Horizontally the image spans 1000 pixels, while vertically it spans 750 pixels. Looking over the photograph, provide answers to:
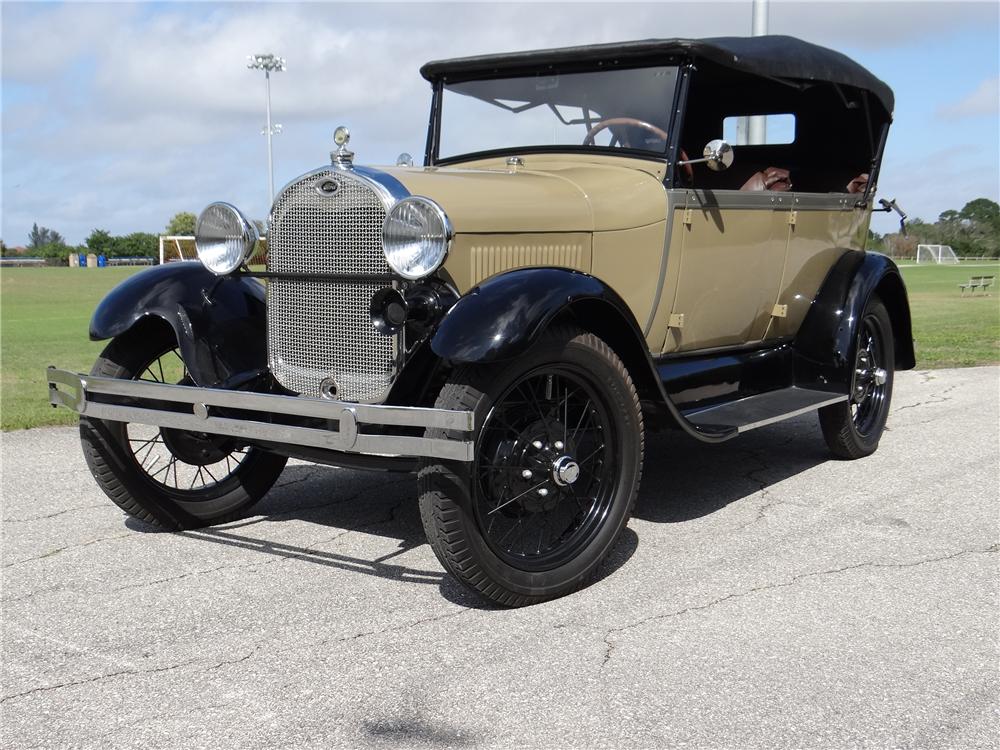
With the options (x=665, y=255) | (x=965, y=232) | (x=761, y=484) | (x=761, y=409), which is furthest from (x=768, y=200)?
(x=965, y=232)

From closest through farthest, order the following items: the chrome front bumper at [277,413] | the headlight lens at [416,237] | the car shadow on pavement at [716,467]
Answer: the chrome front bumper at [277,413], the headlight lens at [416,237], the car shadow on pavement at [716,467]

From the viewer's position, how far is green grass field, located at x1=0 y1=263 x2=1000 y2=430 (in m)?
7.85

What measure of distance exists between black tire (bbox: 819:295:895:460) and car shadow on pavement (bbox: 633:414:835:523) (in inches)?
8.1

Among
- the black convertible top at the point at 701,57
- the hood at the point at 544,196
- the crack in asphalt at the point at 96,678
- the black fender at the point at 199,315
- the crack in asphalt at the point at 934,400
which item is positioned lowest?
the crack in asphalt at the point at 96,678

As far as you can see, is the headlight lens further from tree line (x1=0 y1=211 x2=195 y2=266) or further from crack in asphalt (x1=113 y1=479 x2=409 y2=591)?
tree line (x1=0 y1=211 x2=195 y2=266)

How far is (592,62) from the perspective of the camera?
482cm

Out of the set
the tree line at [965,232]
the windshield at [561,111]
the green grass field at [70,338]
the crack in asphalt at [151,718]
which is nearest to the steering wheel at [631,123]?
the windshield at [561,111]

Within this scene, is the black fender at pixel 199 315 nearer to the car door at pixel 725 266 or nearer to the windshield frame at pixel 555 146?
the windshield frame at pixel 555 146

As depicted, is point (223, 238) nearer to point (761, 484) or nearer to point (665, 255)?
point (665, 255)

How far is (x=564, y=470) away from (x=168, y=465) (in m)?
1.87

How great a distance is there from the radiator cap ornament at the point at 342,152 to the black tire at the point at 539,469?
3.42 ft

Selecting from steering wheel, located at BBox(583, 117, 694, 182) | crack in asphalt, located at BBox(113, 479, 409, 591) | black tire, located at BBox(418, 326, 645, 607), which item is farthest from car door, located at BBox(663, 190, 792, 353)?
crack in asphalt, located at BBox(113, 479, 409, 591)

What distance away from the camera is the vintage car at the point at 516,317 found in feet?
11.3

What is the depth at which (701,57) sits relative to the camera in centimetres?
459
